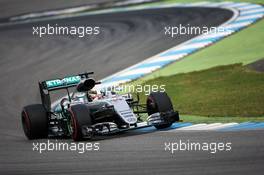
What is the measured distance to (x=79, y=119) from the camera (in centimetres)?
1277

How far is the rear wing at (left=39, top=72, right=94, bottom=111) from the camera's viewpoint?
563 inches

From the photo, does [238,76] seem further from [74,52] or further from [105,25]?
[105,25]

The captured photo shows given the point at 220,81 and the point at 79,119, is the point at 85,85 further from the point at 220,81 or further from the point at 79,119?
the point at 220,81

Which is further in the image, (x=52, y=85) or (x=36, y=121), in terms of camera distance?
(x=52, y=85)

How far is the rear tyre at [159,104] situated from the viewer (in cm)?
1355

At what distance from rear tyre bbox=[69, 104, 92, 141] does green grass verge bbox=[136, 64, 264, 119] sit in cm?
255

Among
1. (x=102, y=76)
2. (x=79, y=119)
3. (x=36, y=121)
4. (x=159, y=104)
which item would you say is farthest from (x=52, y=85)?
(x=102, y=76)

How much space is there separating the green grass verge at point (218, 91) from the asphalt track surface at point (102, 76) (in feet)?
6.80

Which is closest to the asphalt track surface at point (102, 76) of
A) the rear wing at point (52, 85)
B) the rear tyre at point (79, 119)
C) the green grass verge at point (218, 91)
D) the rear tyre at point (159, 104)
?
the rear tyre at point (79, 119)

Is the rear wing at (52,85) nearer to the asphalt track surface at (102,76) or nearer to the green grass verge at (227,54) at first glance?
the asphalt track surface at (102,76)

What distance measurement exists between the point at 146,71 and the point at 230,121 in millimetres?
7071

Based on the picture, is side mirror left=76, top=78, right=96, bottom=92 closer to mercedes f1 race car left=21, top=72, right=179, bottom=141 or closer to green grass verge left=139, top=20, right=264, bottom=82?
mercedes f1 race car left=21, top=72, right=179, bottom=141

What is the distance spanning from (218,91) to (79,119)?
440 cm

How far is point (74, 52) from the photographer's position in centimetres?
2408
